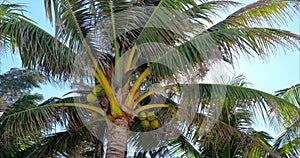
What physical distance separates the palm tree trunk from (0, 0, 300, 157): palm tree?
0.01m

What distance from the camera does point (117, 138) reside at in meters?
6.41

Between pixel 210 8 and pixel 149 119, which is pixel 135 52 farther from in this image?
pixel 210 8

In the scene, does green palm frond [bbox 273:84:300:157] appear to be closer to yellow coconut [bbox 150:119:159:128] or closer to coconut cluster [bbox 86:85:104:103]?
yellow coconut [bbox 150:119:159:128]

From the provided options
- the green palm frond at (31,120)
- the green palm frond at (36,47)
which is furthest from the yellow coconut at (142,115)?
the green palm frond at (31,120)

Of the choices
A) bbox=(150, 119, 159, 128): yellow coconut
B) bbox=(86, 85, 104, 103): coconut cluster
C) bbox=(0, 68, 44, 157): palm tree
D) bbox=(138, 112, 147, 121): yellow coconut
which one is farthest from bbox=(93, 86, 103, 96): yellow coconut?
bbox=(0, 68, 44, 157): palm tree

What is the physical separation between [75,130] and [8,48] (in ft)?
5.65

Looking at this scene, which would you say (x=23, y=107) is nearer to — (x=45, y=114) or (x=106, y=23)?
(x=45, y=114)

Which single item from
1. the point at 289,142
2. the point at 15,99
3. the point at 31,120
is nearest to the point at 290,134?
the point at 289,142

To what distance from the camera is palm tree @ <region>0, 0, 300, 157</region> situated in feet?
20.6

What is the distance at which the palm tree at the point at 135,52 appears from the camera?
6.27m

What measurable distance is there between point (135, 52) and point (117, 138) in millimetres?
1248

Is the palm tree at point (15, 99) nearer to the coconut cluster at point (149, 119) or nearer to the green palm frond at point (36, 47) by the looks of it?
the green palm frond at point (36, 47)

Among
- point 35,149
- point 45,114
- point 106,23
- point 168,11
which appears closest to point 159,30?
point 168,11

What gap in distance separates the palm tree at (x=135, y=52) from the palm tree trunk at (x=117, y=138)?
1 centimetres
